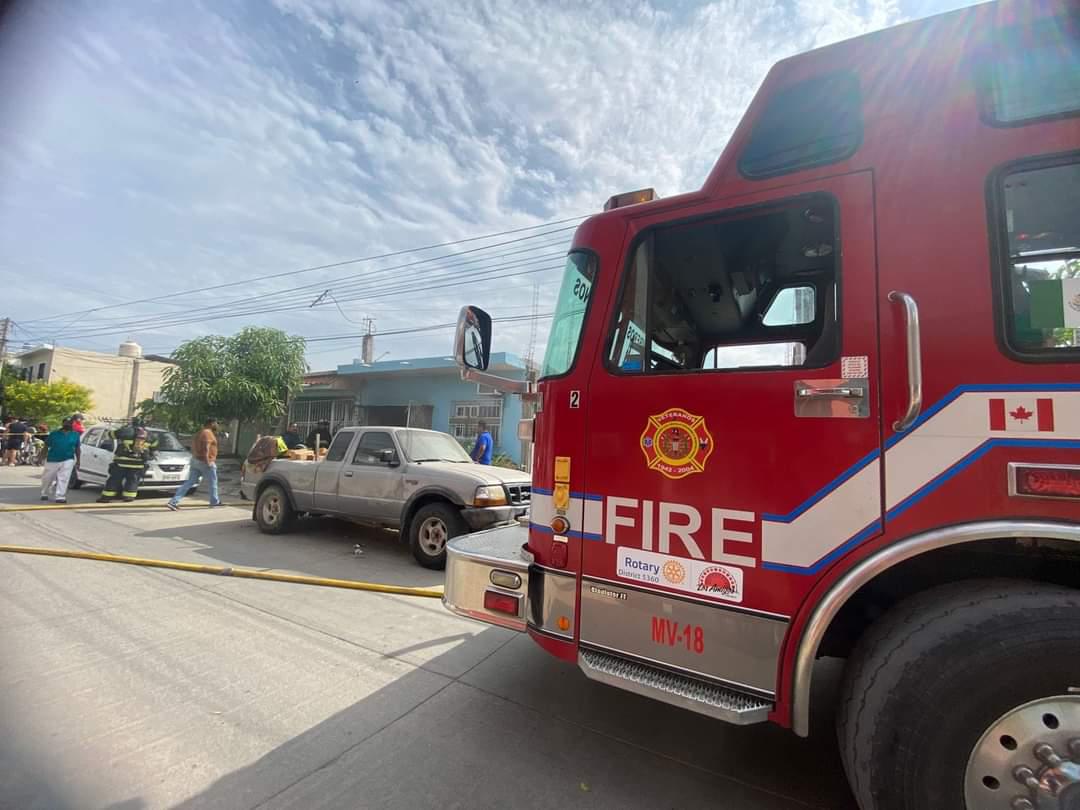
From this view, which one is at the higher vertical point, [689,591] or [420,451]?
[420,451]

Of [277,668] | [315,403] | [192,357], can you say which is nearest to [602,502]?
[277,668]

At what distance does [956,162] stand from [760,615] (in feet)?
5.87

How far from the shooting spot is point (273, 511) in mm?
7645

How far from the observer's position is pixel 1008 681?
1.54m

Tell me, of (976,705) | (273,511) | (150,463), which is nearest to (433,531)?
(273,511)

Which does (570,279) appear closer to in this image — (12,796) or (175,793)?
(175,793)

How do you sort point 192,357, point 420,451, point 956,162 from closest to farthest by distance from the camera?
point 956,162 < point 420,451 < point 192,357

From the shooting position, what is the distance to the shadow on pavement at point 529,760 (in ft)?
7.27

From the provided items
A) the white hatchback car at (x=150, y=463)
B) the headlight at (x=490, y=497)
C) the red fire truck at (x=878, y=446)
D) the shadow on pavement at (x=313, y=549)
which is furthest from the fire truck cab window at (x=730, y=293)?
the white hatchback car at (x=150, y=463)

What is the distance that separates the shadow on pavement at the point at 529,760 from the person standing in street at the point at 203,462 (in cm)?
831

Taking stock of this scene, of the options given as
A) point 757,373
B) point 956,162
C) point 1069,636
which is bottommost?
point 1069,636

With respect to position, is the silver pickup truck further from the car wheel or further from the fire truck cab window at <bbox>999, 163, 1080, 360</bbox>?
the fire truck cab window at <bbox>999, 163, 1080, 360</bbox>

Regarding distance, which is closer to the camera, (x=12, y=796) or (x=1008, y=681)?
(x=1008, y=681)

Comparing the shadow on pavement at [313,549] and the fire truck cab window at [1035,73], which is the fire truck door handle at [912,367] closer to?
the fire truck cab window at [1035,73]
